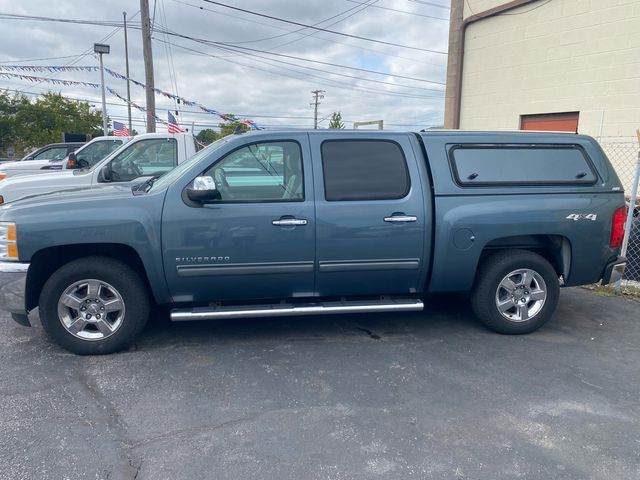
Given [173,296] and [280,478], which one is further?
[173,296]

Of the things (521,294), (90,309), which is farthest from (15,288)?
(521,294)

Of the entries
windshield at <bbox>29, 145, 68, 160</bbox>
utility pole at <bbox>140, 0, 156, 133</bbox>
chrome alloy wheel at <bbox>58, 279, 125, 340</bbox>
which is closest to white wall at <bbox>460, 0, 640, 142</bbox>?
chrome alloy wheel at <bbox>58, 279, 125, 340</bbox>

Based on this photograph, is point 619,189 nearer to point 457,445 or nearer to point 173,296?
point 457,445

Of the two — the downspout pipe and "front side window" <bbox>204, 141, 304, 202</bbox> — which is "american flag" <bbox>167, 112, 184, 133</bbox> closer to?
the downspout pipe

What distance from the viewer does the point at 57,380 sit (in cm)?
365

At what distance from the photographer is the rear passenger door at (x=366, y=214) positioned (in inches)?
164

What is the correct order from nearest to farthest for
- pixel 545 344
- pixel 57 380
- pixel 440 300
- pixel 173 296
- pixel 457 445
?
pixel 457 445 < pixel 57 380 < pixel 173 296 < pixel 545 344 < pixel 440 300

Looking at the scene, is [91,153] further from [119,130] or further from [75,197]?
[119,130]

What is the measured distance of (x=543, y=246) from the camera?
15.4 feet

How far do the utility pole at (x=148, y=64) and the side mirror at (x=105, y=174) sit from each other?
874 centimetres

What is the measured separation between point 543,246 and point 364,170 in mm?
1910

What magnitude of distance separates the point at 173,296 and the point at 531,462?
290cm

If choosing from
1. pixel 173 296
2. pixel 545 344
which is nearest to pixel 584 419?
pixel 545 344

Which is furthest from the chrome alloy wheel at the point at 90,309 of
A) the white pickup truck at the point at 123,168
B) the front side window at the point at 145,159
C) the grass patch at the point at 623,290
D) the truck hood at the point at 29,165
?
the truck hood at the point at 29,165
